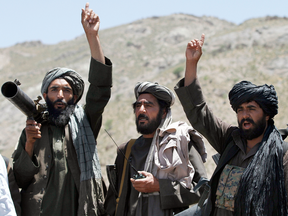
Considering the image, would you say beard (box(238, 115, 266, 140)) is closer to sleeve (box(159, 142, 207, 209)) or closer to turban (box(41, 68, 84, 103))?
sleeve (box(159, 142, 207, 209))

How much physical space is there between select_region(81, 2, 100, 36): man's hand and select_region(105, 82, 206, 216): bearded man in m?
0.77

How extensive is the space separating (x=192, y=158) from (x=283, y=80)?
23.6m

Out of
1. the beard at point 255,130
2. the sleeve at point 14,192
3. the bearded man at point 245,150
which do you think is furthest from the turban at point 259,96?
the sleeve at point 14,192

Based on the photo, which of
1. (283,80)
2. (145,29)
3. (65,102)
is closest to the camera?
(65,102)

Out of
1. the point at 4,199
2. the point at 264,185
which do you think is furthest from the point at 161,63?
the point at 4,199

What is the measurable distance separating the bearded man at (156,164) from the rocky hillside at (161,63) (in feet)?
43.0

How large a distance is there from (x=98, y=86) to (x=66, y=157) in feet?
2.69

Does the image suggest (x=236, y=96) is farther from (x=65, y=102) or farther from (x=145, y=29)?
(x=145, y=29)

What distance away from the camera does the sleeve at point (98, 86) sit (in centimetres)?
360

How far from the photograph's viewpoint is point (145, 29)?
198 ft

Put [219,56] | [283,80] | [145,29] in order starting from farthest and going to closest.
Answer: [145,29], [219,56], [283,80]

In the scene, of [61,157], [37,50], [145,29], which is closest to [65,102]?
[61,157]

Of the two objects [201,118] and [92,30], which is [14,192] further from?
[201,118]

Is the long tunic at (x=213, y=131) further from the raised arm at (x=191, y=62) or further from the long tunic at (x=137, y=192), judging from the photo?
the long tunic at (x=137, y=192)
